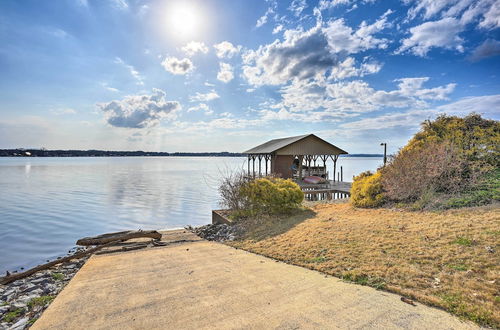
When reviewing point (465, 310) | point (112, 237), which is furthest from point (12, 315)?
point (465, 310)

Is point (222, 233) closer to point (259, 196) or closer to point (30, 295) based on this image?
point (259, 196)

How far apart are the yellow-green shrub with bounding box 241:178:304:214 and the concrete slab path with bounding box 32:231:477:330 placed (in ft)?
17.9

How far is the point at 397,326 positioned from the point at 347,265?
6.18 feet

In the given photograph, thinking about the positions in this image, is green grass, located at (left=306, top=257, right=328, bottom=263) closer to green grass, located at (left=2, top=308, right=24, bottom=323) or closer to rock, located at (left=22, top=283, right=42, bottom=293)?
green grass, located at (left=2, top=308, right=24, bottom=323)

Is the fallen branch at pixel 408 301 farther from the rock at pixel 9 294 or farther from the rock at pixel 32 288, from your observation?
the rock at pixel 9 294

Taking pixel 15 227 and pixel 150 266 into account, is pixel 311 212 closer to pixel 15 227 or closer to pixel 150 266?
pixel 150 266

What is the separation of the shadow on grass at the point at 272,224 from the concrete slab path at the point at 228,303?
311 centimetres

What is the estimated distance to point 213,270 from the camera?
4879 millimetres

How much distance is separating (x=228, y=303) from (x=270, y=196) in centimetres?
713

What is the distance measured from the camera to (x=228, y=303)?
135 inches

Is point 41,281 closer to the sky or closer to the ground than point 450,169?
closer to the ground

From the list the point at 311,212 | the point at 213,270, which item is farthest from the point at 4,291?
the point at 311,212

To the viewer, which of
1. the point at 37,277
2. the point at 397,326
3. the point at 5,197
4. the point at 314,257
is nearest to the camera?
the point at 397,326

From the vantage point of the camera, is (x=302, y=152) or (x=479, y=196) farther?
(x=302, y=152)
